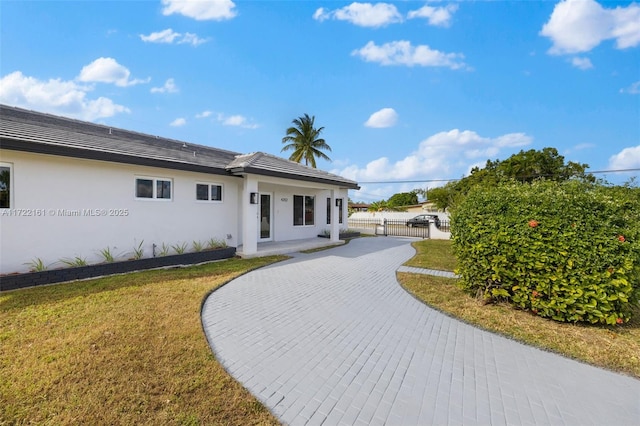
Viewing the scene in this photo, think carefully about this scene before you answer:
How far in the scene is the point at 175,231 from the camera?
9.99 meters

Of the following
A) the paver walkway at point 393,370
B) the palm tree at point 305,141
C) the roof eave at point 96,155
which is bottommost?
the paver walkway at point 393,370

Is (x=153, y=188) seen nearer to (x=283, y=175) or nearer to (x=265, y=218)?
(x=283, y=175)

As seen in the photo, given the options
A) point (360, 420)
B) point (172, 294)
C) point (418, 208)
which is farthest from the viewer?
point (418, 208)

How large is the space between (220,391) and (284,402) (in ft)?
2.36

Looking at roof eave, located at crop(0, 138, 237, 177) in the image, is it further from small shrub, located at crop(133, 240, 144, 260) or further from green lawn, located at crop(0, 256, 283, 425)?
green lawn, located at crop(0, 256, 283, 425)

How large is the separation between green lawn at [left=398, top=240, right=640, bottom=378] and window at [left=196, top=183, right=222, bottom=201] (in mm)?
8297

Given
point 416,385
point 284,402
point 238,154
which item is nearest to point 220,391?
point 284,402

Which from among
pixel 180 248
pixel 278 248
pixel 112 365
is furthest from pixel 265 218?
pixel 112 365

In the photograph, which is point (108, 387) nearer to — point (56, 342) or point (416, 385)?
point (56, 342)

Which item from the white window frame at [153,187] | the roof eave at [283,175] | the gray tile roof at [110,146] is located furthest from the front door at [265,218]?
the white window frame at [153,187]

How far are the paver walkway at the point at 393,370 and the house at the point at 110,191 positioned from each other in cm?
503

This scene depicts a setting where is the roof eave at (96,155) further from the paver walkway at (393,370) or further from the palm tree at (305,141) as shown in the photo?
the palm tree at (305,141)

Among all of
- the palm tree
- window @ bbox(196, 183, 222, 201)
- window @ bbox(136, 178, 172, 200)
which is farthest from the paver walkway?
the palm tree

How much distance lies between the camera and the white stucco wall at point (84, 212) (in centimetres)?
702
